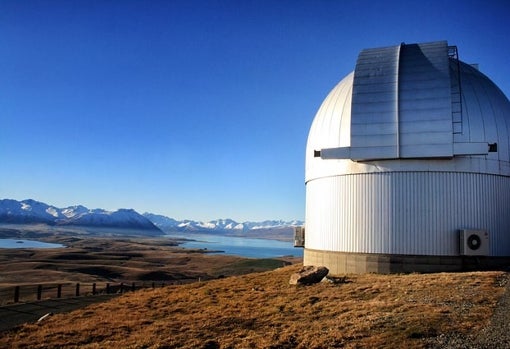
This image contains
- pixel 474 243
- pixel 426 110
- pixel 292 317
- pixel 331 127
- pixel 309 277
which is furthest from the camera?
pixel 331 127

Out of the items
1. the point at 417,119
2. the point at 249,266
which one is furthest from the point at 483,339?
the point at 249,266

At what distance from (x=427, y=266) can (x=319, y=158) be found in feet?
25.5

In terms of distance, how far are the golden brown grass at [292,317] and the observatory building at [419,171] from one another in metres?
2.37

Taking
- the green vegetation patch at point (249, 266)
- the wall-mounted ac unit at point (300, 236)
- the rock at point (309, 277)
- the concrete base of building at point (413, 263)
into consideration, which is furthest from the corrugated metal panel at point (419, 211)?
the green vegetation patch at point (249, 266)

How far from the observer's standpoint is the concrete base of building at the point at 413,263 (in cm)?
2139

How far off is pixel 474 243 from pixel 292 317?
1123 cm

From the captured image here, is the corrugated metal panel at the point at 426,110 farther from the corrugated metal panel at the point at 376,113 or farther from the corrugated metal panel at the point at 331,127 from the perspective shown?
the corrugated metal panel at the point at 331,127

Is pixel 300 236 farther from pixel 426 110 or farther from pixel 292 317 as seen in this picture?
pixel 292 317

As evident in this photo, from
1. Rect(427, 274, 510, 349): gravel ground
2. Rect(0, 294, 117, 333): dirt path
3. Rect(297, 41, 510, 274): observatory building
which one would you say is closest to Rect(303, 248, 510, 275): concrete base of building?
Rect(297, 41, 510, 274): observatory building

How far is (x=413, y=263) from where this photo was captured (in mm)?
21469

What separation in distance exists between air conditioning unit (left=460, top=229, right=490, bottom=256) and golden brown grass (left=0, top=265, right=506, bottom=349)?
1.78m

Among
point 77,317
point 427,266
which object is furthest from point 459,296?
point 77,317

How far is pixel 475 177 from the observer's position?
2188cm

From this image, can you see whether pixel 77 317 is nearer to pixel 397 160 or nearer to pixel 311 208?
pixel 311 208
